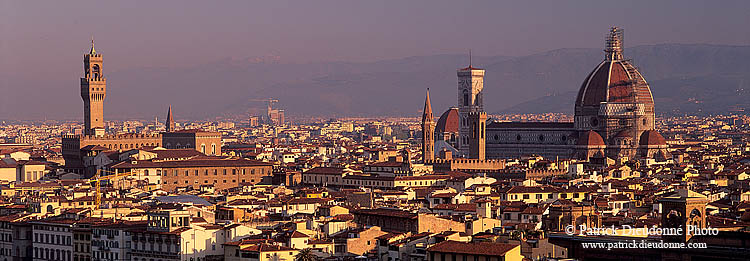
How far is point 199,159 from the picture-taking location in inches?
3959

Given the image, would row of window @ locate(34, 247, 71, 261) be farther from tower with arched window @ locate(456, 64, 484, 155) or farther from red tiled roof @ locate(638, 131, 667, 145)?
tower with arched window @ locate(456, 64, 484, 155)

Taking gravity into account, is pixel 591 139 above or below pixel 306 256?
above

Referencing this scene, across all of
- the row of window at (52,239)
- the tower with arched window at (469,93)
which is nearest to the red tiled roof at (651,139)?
the tower with arched window at (469,93)

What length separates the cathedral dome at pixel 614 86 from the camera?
13925 centimetres

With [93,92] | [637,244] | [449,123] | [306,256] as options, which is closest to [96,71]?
[93,92]

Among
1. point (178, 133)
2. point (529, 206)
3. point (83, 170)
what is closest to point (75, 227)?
point (529, 206)

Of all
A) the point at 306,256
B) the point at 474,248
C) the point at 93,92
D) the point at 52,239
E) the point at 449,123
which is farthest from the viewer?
the point at 449,123

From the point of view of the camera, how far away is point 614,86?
13975 cm

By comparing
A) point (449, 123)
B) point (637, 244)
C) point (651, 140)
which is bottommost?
point (637, 244)

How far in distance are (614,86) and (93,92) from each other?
44086 millimetres

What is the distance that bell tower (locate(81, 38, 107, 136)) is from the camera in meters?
126

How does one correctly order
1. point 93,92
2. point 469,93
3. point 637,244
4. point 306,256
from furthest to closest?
point 469,93, point 93,92, point 306,256, point 637,244

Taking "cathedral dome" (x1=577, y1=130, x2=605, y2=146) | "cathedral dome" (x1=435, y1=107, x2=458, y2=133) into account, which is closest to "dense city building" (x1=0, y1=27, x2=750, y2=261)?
"cathedral dome" (x1=577, y1=130, x2=605, y2=146)

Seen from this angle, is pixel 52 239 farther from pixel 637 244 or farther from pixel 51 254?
pixel 637 244
